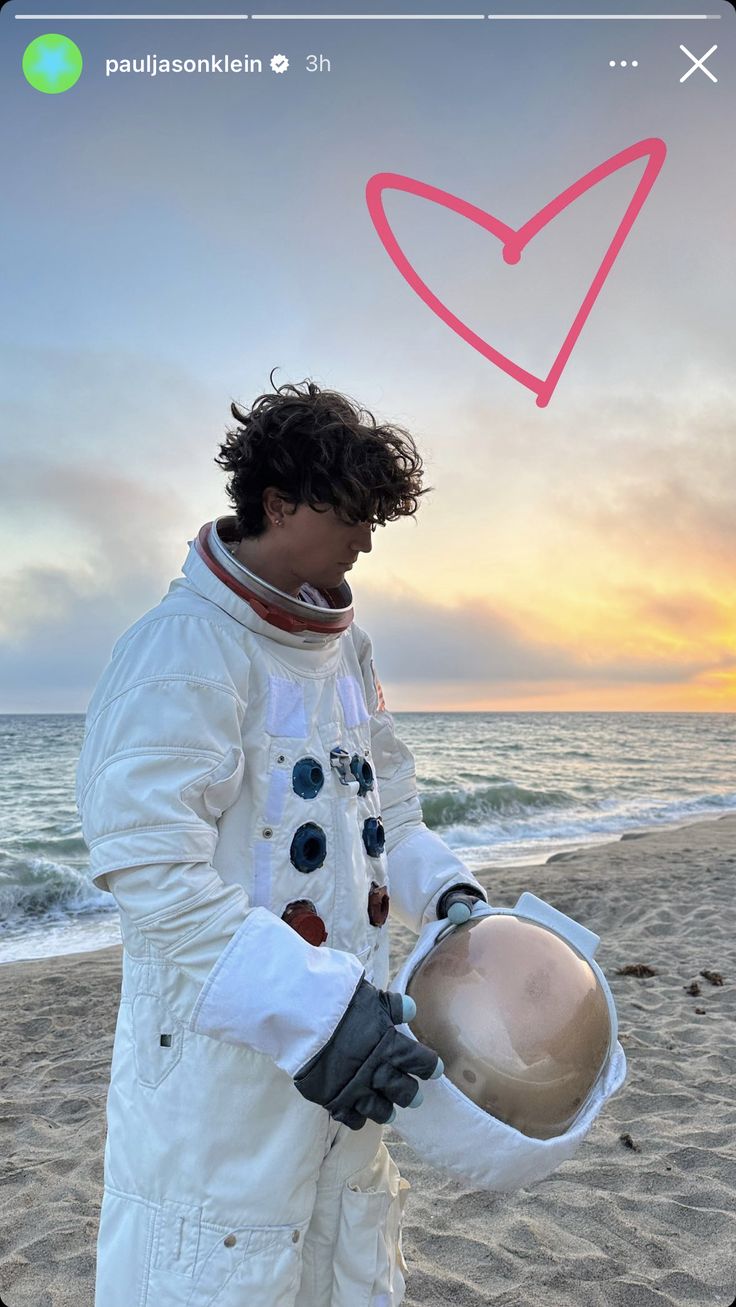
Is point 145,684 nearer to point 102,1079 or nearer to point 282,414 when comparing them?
point 282,414

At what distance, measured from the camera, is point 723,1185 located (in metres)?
3.16

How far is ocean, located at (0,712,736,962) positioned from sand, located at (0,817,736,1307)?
10.2ft

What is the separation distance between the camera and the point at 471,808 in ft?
52.6

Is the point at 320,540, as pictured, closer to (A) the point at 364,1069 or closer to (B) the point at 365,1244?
(A) the point at 364,1069

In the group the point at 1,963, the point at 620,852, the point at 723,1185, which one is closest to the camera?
the point at 723,1185

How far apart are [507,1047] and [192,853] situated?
27.4 inches

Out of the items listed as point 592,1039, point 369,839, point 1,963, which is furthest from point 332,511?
point 1,963

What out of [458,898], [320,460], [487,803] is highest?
[320,460]

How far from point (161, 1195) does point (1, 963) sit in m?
6.57

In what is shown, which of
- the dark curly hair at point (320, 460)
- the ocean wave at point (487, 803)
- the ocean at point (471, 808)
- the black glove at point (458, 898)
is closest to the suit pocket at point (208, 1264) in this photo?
the black glove at point (458, 898)

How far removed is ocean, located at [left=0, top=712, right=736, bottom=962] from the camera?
938cm

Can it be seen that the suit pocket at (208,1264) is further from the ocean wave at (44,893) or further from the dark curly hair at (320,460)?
the ocean wave at (44,893)

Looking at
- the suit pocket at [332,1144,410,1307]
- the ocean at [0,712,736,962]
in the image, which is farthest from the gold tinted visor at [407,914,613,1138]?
the ocean at [0,712,736,962]

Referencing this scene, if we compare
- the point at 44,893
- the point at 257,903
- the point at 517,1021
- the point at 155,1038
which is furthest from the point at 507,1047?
the point at 44,893
